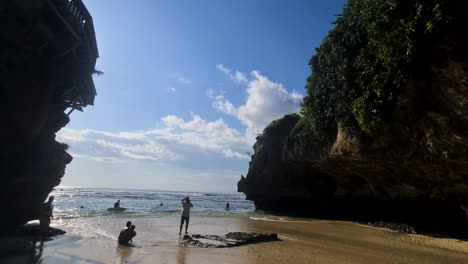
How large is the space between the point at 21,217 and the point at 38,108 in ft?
20.6

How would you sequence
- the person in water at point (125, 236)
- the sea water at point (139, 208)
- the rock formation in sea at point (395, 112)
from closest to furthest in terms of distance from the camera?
the rock formation in sea at point (395, 112), the person in water at point (125, 236), the sea water at point (139, 208)

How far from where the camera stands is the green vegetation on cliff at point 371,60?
9.03 m

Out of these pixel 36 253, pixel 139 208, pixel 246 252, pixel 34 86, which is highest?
pixel 34 86

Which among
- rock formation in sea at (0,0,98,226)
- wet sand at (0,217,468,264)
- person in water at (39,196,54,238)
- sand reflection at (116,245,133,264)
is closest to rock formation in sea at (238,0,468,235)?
wet sand at (0,217,468,264)

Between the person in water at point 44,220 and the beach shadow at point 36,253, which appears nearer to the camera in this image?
the beach shadow at point 36,253

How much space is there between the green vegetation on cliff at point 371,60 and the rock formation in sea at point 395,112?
0.13ft

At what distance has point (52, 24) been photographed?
14.6 metres

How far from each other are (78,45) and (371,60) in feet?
53.9

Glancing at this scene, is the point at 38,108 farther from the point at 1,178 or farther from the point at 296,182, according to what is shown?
the point at 296,182

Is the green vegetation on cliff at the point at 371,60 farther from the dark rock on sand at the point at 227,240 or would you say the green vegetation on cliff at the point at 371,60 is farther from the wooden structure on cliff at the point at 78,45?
the wooden structure on cliff at the point at 78,45

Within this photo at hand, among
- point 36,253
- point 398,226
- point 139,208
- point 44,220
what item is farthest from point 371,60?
point 139,208

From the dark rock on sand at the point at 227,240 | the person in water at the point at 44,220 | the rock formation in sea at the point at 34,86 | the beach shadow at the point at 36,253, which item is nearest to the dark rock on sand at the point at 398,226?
the dark rock on sand at the point at 227,240

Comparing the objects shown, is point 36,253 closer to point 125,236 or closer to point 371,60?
point 125,236

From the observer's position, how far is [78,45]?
52.4 feet
